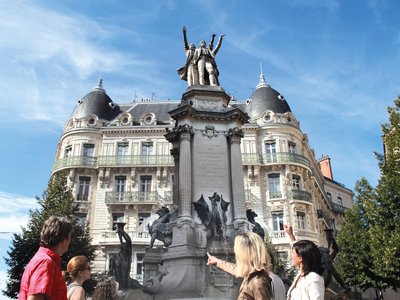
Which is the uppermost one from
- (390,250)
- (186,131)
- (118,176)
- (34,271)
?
(118,176)

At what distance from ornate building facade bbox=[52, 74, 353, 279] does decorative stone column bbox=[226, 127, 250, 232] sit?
63.0 ft

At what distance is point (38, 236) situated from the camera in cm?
2119

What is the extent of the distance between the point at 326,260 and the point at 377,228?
11400mm

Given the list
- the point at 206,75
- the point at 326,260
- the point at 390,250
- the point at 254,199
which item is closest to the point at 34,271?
the point at 326,260

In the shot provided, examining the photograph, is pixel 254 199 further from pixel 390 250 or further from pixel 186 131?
pixel 186 131

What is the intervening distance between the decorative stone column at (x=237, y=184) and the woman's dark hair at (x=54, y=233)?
318 inches

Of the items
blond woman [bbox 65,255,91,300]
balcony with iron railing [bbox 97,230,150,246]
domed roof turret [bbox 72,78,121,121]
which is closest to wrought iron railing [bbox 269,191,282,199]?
balcony with iron railing [bbox 97,230,150,246]

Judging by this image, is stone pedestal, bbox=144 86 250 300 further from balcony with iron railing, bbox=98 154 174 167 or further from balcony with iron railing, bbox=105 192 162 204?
balcony with iron railing, bbox=98 154 174 167

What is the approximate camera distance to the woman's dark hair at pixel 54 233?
294 cm

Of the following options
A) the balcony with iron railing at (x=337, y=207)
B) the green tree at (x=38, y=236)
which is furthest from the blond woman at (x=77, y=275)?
the balcony with iron railing at (x=337, y=207)

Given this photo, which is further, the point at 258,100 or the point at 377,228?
the point at 258,100

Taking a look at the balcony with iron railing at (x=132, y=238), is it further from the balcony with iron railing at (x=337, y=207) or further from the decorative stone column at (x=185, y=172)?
the balcony with iron railing at (x=337, y=207)

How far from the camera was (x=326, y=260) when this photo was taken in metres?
10.0

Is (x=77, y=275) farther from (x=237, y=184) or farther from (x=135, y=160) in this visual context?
(x=135, y=160)
